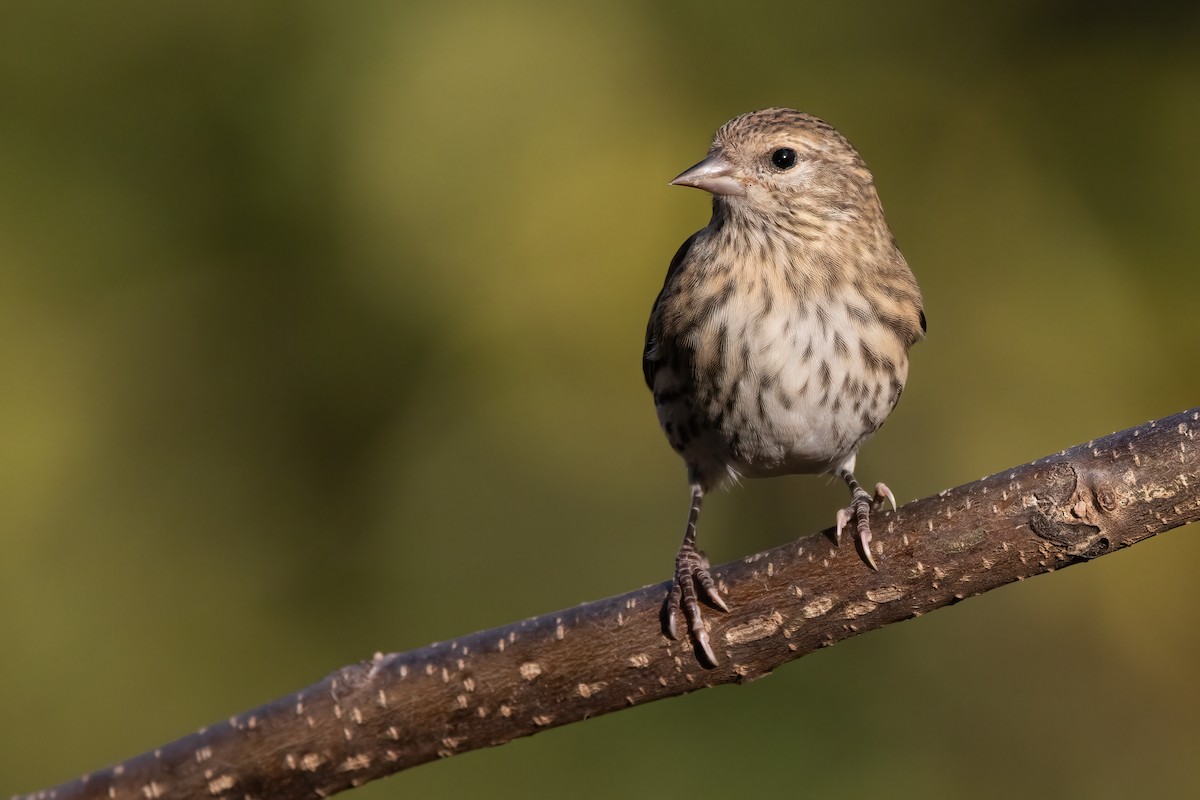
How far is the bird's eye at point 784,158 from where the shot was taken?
422cm

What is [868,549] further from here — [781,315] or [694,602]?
[781,315]

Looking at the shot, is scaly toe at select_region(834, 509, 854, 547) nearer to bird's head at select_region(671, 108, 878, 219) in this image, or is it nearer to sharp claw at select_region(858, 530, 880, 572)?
sharp claw at select_region(858, 530, 880, 572)

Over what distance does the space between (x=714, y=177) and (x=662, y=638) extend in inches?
56.4

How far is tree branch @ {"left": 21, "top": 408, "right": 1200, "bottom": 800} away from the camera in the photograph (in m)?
3.01

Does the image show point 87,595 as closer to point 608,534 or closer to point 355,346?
point 355,346

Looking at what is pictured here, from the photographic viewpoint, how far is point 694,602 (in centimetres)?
333

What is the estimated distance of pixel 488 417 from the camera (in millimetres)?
5809

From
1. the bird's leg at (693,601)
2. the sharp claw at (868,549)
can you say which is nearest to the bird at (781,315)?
the bird's leg at (693,601)

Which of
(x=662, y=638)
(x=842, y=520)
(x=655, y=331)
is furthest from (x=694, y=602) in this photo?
(x=655, y=331)

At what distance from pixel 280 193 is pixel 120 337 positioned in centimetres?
89

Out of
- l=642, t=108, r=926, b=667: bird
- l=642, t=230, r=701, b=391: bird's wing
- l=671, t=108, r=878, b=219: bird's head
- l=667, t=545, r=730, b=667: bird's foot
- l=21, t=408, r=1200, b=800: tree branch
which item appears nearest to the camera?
l=21, t=408, r=1200, b=800: tree branch

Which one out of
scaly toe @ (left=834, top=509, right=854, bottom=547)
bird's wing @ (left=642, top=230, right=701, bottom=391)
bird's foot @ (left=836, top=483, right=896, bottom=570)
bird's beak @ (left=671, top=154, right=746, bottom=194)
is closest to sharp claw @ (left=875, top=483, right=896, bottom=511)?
bird's foot @ (left=836, top=483, right=896, bottom=570)

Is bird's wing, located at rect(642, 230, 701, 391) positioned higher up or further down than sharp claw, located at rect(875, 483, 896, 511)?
higher up

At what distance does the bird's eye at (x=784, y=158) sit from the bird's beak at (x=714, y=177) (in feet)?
0.49
